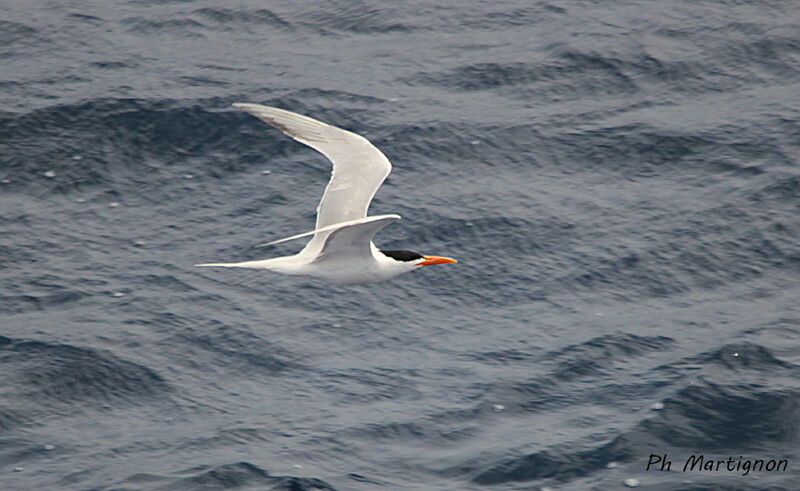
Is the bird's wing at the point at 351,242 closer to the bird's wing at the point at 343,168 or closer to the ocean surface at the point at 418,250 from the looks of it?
the bird's wing at the point at 343,168

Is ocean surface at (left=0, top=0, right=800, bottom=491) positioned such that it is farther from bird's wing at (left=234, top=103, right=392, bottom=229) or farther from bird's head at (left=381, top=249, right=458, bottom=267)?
bird's wing at (left=234, top=103, right=392, bottom=229)

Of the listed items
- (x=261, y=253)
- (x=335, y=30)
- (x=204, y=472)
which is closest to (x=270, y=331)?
(x=261, y=253)

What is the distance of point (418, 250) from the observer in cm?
1800

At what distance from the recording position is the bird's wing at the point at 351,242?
1320 cm

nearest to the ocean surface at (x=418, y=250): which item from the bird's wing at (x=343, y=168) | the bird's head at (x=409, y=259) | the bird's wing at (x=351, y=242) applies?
the bird's head at (x=409, y=259)

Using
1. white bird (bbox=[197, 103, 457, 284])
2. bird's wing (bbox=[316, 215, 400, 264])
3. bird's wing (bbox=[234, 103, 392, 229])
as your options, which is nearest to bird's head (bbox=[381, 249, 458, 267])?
white bird (bbox=[197, 103, 457, 284])

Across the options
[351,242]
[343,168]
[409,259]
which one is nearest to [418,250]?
[409,259]

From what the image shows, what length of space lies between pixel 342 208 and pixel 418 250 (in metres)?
3.67

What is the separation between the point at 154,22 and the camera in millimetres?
24391

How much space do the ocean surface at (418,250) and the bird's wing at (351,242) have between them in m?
2.50

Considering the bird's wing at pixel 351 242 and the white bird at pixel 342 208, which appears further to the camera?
the white bird at pixel 342 208

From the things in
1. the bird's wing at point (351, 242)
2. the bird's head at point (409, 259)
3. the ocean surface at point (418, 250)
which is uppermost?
the bird's wing at point (351, 242)

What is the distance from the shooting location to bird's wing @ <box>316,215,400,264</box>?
43.3 ft

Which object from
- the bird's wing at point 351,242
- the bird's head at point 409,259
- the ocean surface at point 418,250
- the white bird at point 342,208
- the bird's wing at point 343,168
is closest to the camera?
the bird's wing at point 351,242
